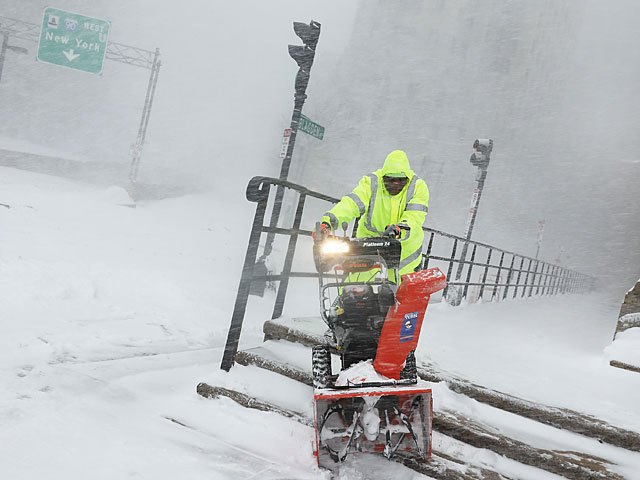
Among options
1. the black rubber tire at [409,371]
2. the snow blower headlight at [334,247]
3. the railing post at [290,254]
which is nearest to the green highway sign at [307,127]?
the railing post at [290,254]

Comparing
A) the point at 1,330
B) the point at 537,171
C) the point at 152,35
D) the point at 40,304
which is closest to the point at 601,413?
the point at 1,330

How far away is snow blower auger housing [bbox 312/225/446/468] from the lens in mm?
2738

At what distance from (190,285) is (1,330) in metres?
3.58

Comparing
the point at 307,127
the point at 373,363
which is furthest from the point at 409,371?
the point at 307,127

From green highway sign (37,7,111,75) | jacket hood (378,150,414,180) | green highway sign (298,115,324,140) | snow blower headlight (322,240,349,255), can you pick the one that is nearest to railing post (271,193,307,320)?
jacket hood (378,150,414,180)

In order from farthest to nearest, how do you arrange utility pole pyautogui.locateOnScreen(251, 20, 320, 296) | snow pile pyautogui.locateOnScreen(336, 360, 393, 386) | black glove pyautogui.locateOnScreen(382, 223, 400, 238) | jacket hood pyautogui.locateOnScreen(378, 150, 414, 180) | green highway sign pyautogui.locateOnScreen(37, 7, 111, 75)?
green highway sign pyautogui.locateOnScreen(37, 7, 111, 75), utility pole pyautogui.locateOnScreen(251, 20, 320, 296), jacket hood pyautogui.locateOnScreen(378, 150, 414, 180), black glove pyautogui.locateOnScreen(382, 223, 400, 238), snow pile pyautogui.locateOnScreen(336, 360, 393, 386)

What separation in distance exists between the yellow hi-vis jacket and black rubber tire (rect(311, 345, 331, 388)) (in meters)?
0.86

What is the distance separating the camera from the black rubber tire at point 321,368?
9.34 feet

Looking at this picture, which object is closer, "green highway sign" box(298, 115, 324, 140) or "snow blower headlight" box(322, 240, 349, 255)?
"snow blower headlight" box(322, 240, 349, 255)

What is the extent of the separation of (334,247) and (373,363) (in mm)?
705

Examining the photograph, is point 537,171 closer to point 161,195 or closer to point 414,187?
point 161,195

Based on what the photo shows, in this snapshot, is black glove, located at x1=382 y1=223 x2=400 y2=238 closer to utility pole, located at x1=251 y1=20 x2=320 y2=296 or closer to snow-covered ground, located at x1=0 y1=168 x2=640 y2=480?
snow-covered ground, located at x1=0 y1=168 x2=640 y2=480

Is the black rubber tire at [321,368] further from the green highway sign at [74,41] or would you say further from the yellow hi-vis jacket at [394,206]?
the green highway sign at [74,41]

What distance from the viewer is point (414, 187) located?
11.6ft
